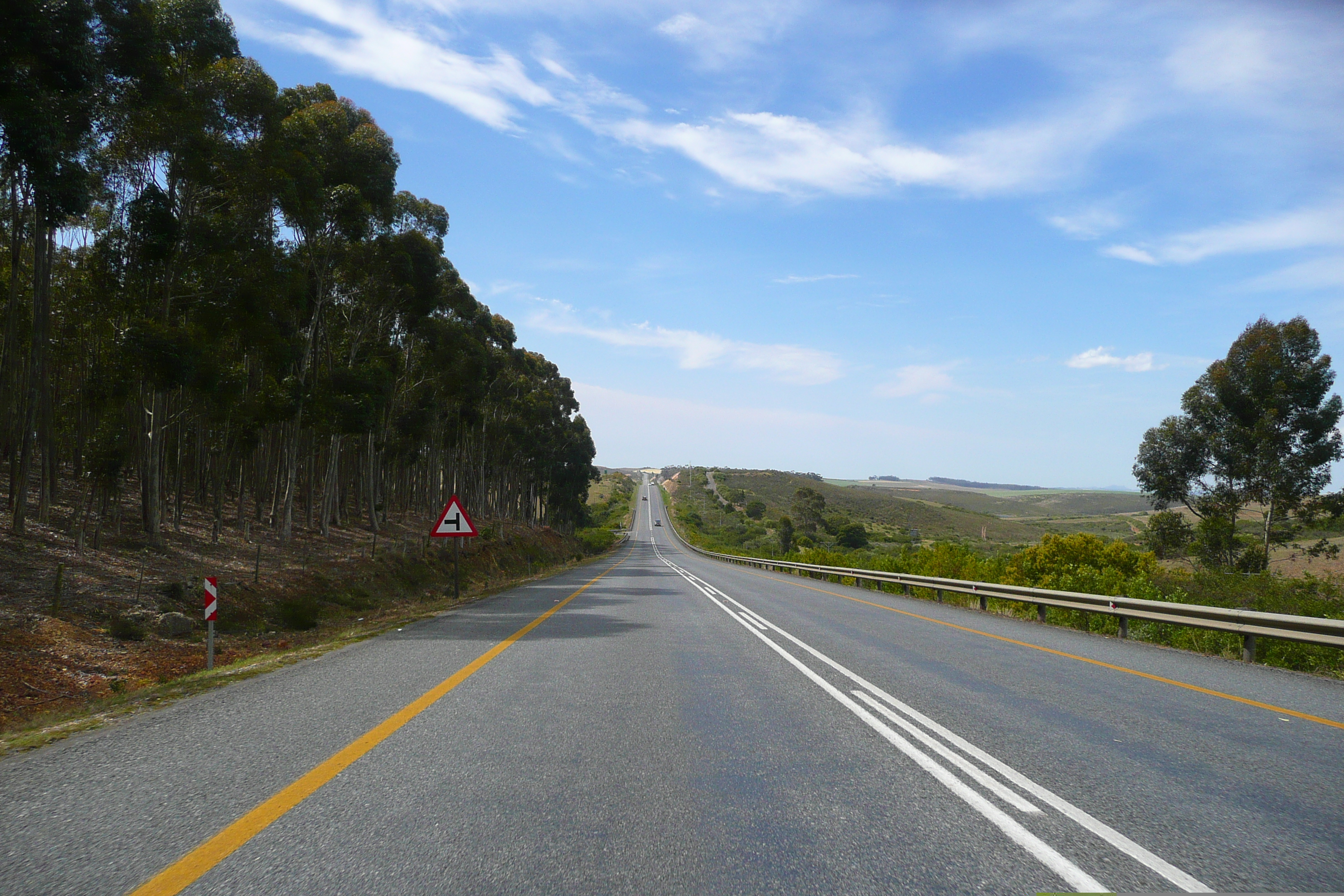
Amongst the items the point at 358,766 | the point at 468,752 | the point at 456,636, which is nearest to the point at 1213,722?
the point at 468,752

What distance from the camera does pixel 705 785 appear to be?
440 cm

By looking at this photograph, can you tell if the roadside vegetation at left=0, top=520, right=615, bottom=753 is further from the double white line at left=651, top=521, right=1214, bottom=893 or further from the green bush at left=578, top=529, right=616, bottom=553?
the green bush at left=578, top=529, right=616, bottom=553

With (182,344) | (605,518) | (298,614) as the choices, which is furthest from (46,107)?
(605,518)

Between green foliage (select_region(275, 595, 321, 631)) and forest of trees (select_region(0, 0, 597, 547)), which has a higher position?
forest of trees (select_region(0, 0, 597, 547))

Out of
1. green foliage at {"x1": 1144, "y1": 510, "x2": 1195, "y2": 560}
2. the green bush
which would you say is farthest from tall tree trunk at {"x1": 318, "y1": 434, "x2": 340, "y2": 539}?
the green bush

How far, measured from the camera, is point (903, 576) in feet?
75.5

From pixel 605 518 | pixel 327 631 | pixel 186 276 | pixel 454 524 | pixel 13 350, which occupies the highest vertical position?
pixel 186 276

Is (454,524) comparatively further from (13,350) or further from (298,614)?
(13,350)

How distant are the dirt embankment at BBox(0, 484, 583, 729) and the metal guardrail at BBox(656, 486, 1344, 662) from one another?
13.8 meters

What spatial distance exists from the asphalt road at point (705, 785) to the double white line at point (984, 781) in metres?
0.02

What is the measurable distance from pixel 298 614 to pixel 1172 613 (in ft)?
58.4

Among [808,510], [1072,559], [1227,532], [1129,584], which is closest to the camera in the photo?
[1129,584]

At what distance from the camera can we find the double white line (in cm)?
329

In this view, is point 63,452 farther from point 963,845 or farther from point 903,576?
point 963,845
